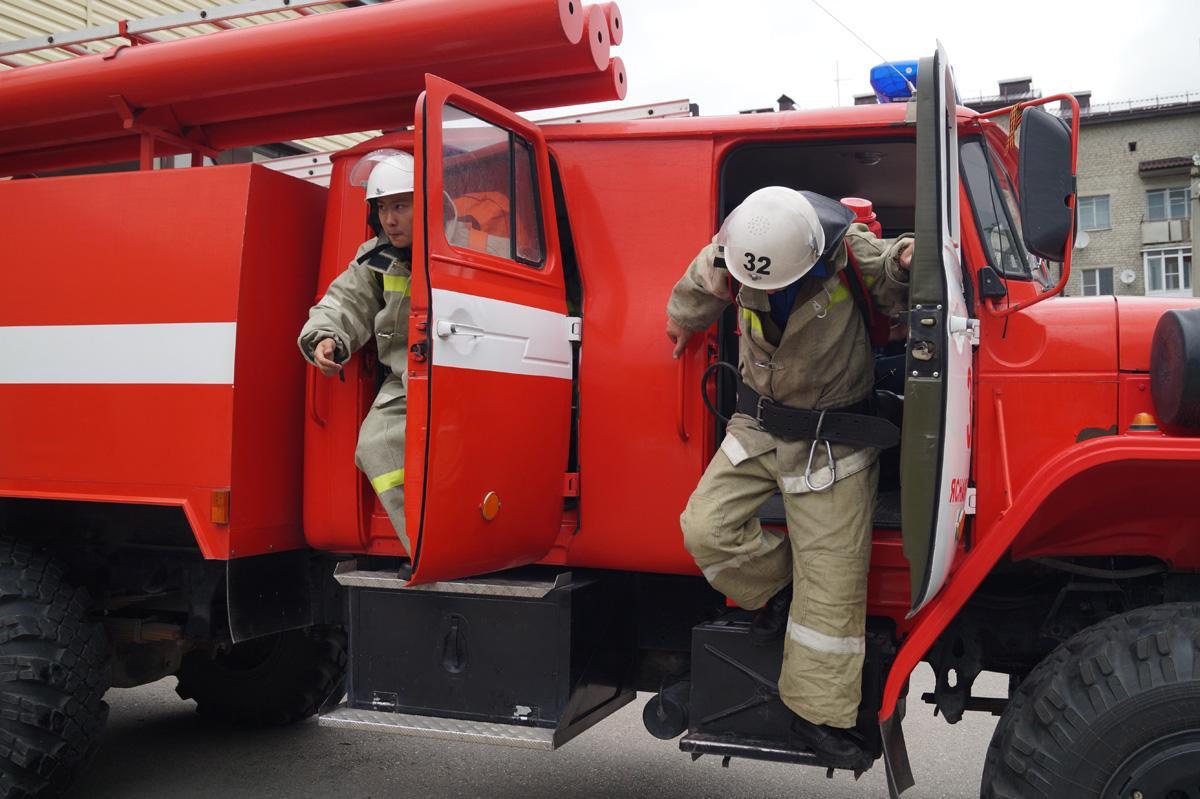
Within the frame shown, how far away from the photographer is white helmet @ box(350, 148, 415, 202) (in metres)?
3.51

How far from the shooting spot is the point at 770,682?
3.21 m

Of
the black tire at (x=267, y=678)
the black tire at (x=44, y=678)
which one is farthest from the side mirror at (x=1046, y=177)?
the black tire at (x=267, y=678)

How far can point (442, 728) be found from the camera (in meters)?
3.41

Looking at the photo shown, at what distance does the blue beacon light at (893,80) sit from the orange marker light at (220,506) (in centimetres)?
270

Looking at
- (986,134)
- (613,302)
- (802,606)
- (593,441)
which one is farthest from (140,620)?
(986,134)

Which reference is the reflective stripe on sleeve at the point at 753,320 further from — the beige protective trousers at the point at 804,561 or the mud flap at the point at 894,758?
the mud flap at the point at 894,758

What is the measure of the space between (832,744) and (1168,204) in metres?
39.1

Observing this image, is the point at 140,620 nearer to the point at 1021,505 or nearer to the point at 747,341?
the point at 747,341

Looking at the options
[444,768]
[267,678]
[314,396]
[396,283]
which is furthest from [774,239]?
[267,678]

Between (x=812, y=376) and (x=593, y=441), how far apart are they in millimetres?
803

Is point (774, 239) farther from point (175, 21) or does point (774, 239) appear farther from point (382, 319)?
point (175, 21)

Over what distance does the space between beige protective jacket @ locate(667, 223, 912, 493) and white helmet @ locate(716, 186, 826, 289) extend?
0.14m

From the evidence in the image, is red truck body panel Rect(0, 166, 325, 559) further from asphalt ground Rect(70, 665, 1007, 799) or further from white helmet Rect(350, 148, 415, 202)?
asphalt ground Rect(70, 665, 1007, 799)

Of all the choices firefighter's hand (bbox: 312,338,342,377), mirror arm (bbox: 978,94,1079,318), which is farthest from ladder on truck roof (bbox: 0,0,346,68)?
mirror arm (bbox: 978,94,1079,318)
